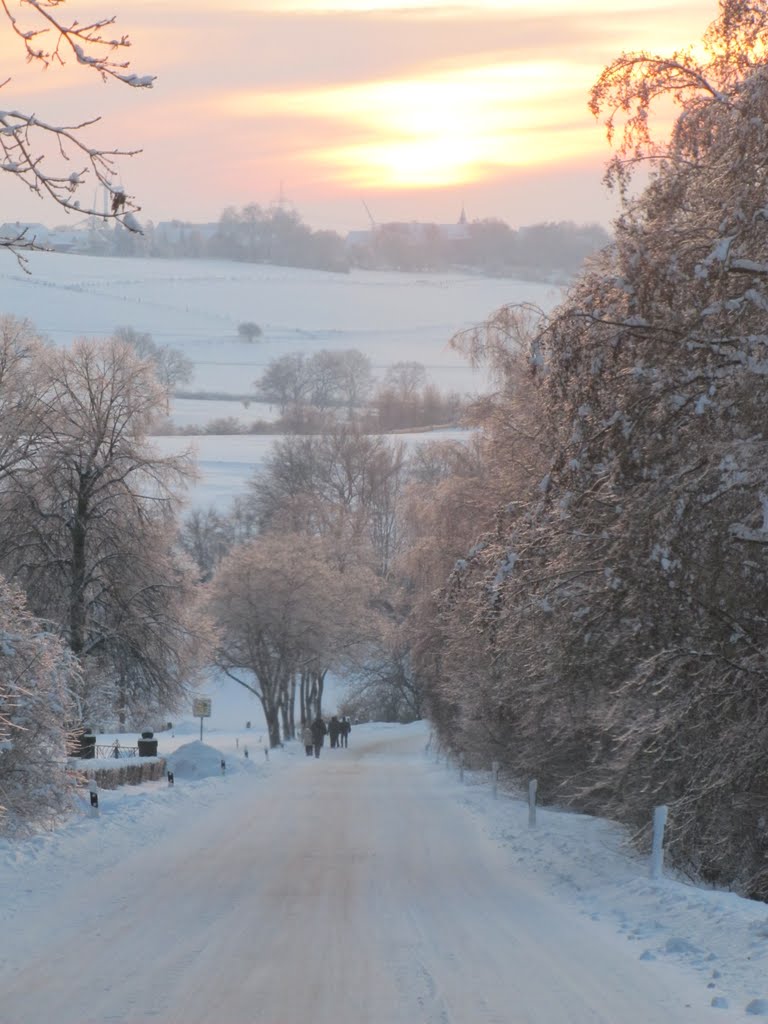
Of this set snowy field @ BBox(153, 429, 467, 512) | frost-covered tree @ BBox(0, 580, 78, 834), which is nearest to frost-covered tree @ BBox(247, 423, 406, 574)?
snowy field @ BBox(153, 429, 467, 512)

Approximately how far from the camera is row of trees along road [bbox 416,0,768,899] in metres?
11.3

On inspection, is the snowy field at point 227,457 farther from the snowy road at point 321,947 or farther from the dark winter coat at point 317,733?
the snowy road at point 321,947

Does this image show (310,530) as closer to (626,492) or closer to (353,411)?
(353,411)

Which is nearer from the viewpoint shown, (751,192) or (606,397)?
(751,192)

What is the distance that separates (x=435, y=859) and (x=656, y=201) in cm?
982

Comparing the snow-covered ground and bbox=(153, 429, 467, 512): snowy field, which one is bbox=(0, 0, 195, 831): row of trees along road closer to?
the snow-covered ground

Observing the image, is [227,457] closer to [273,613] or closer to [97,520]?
[273,613]

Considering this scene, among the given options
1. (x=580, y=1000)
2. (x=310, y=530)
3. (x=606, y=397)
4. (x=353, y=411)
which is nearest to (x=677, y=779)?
(x=606, y=397)

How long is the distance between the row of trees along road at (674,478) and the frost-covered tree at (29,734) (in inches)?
222

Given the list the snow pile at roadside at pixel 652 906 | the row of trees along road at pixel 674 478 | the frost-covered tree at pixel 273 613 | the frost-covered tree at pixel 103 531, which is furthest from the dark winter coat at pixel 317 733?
the row of trees along road at pixel 674 478

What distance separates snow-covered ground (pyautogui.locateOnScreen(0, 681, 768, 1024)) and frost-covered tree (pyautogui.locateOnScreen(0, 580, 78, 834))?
0.53 meters

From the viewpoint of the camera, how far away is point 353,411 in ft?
506

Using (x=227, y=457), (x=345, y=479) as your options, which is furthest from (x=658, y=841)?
(x=227, y=457)

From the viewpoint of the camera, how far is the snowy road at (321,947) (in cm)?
920
